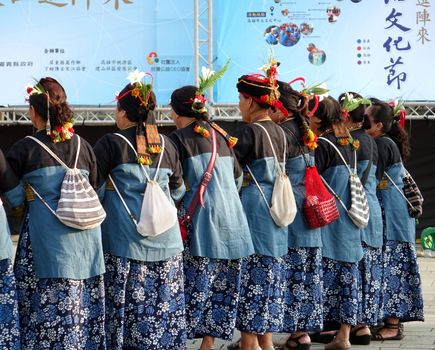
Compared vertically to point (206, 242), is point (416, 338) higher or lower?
lower

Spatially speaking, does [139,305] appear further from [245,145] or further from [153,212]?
[245,145]

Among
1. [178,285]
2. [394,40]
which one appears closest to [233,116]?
[394,40]

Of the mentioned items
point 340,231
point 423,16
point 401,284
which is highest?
point 423,16

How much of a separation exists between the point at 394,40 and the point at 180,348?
6.29 m

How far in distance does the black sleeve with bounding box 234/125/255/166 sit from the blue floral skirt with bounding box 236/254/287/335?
618 mm

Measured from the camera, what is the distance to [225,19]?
11.5 m

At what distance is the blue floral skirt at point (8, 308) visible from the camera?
5.42 meters

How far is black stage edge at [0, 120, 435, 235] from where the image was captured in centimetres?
1255

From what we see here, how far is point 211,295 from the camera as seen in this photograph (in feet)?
21.3

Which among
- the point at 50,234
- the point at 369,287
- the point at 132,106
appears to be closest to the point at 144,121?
the point at 132,106

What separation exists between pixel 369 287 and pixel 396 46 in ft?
15.0

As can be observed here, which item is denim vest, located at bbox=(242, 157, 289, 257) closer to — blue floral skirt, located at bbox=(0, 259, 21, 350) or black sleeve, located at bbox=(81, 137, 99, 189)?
black sleeve, located at bbox=(81, 137, 99, 189)

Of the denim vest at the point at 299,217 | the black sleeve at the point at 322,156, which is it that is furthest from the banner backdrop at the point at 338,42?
the denim vest at the point at 299,217

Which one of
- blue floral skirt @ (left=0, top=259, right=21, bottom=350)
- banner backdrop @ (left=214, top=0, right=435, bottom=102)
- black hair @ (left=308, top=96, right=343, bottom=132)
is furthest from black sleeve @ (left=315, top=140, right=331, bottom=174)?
banner backdrop @ (left=214, top=0, right=435, bottom=102)
